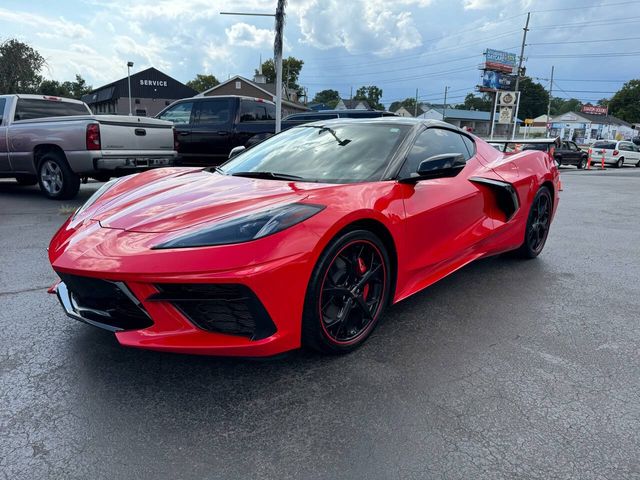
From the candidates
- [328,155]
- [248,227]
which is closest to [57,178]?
[328,155]

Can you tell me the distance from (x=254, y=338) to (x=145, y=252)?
2.05 ft

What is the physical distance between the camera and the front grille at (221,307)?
1.99m

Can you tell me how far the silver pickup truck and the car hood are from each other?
13.0 ft

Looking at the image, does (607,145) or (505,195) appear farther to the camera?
(607,145)

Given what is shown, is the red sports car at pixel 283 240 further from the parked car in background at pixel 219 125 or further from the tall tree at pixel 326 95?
the tall tree at pixel 326 95

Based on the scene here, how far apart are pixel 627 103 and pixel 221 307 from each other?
369 feet

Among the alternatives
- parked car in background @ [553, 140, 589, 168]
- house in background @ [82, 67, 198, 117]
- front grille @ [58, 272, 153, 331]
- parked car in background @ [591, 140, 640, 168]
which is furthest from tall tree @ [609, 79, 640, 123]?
front grille @ [58, 272, 153, 331]

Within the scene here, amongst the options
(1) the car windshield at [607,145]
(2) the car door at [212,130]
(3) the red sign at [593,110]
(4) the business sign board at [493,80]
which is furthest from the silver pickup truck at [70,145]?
(3) the red sign at [593,110]

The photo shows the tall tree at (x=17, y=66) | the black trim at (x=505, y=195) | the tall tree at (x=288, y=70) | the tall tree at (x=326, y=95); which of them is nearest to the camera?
the black trim at (x=505, y=195)

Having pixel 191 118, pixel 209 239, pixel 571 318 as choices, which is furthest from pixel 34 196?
pixel 571 318

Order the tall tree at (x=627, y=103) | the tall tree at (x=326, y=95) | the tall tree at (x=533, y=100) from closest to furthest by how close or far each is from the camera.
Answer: the tall tree at (x=627, y=103) < the tall tree at (x=533, y=100) < the tall tree at (x=326, y=95)

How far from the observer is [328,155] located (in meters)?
3.06

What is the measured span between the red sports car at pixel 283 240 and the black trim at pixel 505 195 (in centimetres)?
2

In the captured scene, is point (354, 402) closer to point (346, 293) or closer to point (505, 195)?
point (346, 293)
